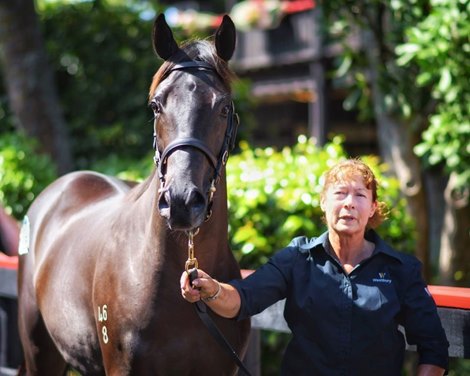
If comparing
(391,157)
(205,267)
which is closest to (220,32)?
(205,267)

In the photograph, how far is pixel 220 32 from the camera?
10.2 feet

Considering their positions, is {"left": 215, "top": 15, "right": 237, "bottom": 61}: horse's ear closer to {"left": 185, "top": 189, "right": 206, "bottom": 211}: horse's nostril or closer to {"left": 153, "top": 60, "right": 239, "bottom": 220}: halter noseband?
{"left": 153, "top": 60, "right": 239, "bottom": 220}: halter noseband

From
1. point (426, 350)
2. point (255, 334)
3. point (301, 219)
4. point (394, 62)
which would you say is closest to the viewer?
point (426, 350)

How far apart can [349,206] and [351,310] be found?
0.37 meters

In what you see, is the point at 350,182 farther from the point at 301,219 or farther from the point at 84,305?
the point at 301,219

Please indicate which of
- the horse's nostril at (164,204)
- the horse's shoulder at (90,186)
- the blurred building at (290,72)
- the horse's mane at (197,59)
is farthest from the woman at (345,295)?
the blurred building at (290,72)

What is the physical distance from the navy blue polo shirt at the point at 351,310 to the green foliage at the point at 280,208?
6.28 feet

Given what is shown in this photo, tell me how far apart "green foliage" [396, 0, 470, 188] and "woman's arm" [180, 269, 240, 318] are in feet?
8.92

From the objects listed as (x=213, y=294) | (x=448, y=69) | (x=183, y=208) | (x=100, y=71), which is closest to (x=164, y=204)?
(x=183, y=208)

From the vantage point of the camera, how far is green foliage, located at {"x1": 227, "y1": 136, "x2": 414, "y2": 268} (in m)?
4.95

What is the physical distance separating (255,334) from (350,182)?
1.59 m

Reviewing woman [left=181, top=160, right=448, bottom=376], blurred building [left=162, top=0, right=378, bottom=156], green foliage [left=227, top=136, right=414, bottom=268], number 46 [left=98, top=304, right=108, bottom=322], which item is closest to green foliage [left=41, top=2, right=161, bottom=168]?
blurred building [left=162, top=0, right=378, bottom=156]

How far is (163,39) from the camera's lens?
307 centimetres

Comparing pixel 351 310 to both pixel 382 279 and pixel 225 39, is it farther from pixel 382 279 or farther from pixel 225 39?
pixel 225 39
